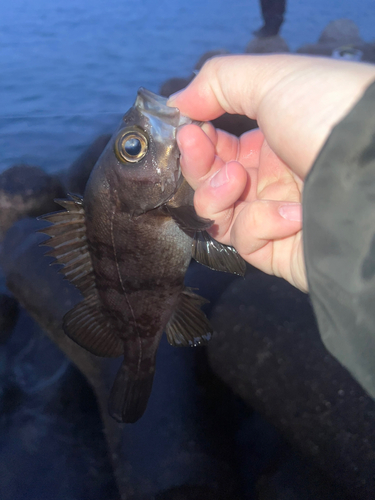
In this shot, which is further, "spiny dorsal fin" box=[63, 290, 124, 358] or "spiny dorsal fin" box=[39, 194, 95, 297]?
"spiny dorsal fin" box=[63, 290, 124, 358]

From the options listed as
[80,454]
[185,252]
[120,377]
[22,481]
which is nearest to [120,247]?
[185,252]

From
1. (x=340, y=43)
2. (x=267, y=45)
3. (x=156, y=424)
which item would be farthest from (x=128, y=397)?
(x=340, y=43)

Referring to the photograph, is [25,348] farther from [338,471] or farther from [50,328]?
[338,471]

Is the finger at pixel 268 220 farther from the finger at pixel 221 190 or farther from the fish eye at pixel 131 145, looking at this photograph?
the fish eye at pixel 131 145

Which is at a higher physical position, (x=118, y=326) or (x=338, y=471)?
(x=118, y=326)

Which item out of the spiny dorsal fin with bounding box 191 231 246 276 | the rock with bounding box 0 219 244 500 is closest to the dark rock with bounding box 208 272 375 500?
the rock with bounding box 0 219 244 500

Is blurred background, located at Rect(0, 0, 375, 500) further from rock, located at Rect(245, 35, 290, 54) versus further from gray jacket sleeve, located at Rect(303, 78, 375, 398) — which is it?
rock, located at Rect(245, 35, 290, 54)

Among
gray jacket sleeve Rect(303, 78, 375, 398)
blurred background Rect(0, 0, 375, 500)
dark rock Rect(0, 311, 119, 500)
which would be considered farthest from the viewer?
dark rock Rect(0, 311, 119, 500)
